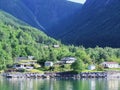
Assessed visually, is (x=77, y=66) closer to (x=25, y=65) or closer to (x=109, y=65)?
(x=109, y=65)

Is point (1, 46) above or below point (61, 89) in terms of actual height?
above

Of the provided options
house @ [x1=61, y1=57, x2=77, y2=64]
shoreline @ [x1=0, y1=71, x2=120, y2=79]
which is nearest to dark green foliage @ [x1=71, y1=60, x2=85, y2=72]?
shoreline @ [x1=0, y1=71, x2=120, y2=79]

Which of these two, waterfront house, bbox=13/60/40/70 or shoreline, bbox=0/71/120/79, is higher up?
waterfront house, bbox=13/60/40/70

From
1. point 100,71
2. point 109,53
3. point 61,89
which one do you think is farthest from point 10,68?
point 61,89

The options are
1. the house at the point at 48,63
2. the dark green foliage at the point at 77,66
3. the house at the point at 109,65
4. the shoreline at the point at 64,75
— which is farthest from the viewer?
the house at the point at 109,65

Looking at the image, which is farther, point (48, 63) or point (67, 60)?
point (67, 60)

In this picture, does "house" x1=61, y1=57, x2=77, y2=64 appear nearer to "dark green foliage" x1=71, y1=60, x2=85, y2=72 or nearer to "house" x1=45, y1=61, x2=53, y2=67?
"house" x1=45, y1=61, x2=53, y2=67

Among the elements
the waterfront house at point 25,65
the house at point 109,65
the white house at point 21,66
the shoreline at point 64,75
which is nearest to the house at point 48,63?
the waterfront house at point 25,65

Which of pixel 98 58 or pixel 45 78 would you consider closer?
pixel 45 78

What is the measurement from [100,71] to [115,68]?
39.7 ft

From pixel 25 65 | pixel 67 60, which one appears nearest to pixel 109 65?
pixel 67 60

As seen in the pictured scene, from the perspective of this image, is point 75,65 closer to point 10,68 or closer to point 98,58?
point 10,68

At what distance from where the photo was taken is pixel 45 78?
5438 inches

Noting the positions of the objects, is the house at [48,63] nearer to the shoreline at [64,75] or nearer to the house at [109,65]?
the shoreline at [64,75]
